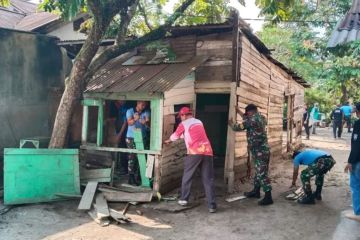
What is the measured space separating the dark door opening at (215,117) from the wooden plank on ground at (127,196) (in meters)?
5.07

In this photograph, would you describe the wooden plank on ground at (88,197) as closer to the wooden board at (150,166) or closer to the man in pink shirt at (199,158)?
the wooden board at (150,166)

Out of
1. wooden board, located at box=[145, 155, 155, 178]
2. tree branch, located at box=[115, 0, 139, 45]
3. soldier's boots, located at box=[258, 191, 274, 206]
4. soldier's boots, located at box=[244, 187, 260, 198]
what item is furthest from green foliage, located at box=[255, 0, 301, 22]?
wooden board, located at box=[145, 155, 155, 178]

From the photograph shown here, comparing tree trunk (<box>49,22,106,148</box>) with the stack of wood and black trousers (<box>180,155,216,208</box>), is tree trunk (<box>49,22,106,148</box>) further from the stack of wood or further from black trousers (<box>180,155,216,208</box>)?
black trousers (<box>180,155,216,208</box>)

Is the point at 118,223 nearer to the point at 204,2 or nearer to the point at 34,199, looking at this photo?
the point at 34,199

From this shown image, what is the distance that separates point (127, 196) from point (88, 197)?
74cm

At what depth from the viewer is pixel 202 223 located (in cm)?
598

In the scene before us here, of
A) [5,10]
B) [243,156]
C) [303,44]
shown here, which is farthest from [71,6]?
[303,44]

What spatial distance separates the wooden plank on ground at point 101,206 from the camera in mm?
6108

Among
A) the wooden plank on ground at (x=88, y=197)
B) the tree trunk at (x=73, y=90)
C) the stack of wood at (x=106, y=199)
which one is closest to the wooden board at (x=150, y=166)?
the stack of wood at (x=106, y=199)

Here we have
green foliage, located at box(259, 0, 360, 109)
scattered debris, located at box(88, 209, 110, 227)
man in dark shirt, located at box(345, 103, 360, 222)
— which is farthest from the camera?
green foliage, located at box(259, 0, 360, 109)

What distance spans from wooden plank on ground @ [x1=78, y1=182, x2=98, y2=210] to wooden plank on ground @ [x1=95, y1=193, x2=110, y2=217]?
0.13 m

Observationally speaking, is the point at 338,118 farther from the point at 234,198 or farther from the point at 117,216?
the point at 117,216

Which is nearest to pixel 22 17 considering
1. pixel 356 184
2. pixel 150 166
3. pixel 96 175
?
pixel 96 175

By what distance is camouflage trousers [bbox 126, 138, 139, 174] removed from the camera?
7723 mm
